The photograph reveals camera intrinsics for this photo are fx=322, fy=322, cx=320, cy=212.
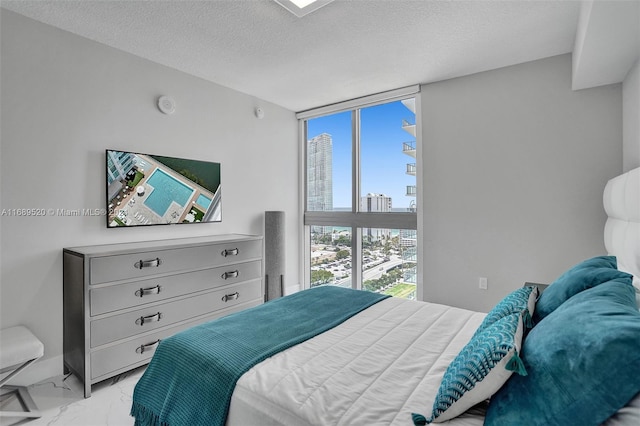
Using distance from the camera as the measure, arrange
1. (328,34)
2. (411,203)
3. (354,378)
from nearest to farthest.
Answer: (354,378)
(328,34)
(411,203)

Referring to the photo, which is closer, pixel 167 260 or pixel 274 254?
pixel 167 260

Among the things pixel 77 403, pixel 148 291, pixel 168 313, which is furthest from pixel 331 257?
pixel 77 403

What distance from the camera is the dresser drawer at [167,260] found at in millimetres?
2244

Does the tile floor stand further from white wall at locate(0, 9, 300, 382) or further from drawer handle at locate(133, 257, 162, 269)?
drawer handle at locate(133, 257, 162, 269)

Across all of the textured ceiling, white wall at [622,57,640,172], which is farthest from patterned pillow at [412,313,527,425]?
the textured ceiling

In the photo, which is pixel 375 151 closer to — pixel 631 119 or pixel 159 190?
pixel 631 119

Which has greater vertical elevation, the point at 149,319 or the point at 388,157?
the point at 388,157

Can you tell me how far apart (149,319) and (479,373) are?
2.37 meters

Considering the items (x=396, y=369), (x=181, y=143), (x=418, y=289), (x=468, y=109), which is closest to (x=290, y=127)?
(x=181, y=143)

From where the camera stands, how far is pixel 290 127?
178 inches

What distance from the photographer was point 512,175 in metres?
3.04

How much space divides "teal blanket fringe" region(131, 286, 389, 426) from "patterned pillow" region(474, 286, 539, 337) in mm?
789

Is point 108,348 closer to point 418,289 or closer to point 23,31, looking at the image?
point 23,31

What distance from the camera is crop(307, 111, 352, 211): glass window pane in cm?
429
